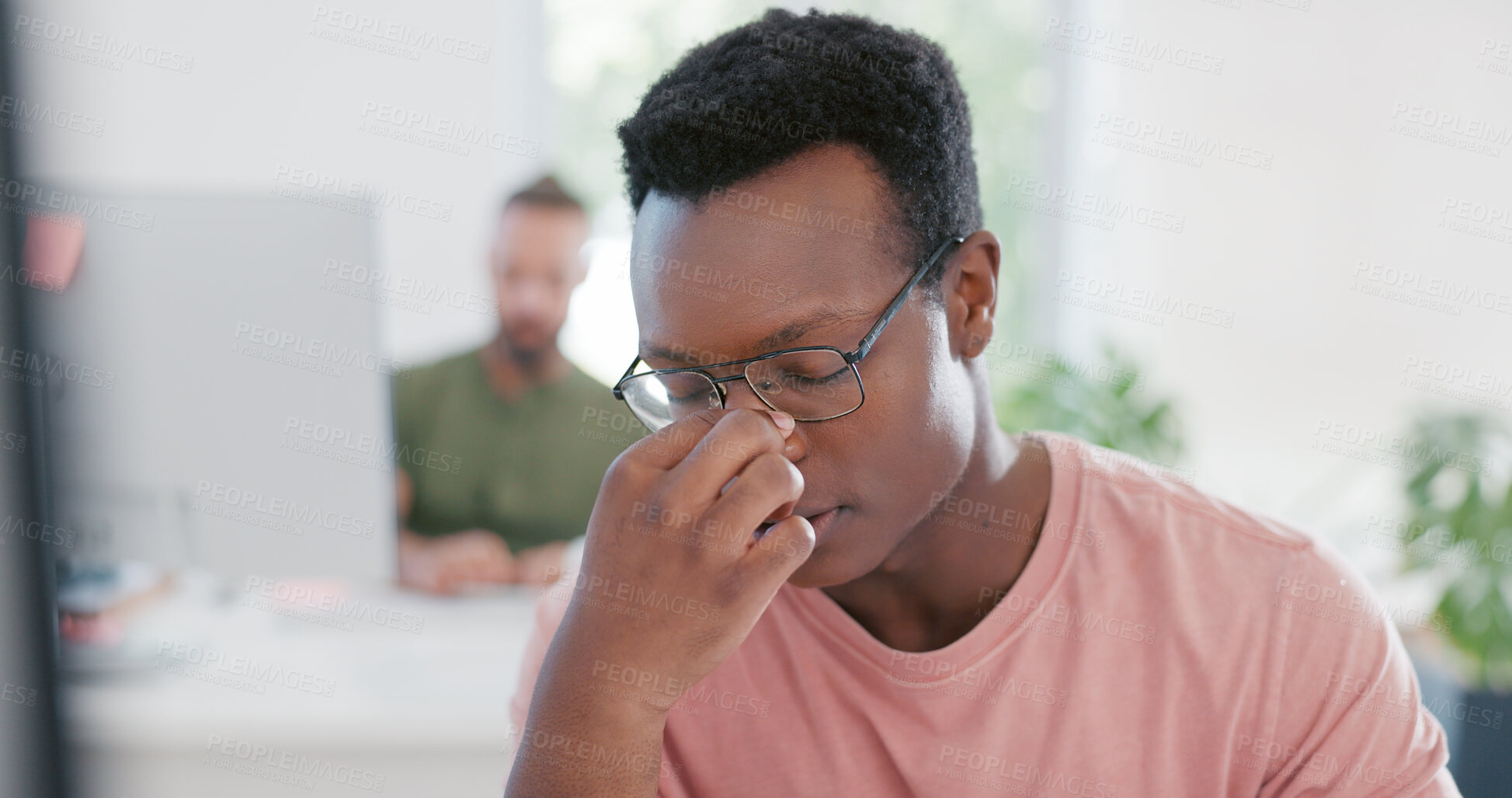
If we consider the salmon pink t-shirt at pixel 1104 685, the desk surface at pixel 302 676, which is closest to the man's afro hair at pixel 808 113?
the salmon pink t-shirt at pixel 1104 685

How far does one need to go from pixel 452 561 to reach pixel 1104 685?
2.09m

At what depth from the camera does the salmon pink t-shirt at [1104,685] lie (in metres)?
1.06

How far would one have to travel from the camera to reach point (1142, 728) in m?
1.11

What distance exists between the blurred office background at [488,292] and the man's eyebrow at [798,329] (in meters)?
0.52

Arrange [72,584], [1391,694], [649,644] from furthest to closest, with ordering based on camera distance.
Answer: [72,584], [1391,694], [649,644]

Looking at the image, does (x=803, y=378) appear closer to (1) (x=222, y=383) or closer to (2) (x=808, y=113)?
(2) (x=808, y=113)

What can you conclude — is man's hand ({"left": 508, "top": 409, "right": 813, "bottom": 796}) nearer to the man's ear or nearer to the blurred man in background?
the man's ear

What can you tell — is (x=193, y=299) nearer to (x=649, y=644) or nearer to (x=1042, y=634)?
(x=649, y=644)

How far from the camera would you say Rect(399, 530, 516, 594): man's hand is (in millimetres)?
2740

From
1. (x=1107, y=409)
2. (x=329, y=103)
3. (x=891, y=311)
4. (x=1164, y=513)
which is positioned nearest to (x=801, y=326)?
(x=891, y=311)

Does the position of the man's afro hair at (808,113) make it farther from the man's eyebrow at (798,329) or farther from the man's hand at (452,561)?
the man's hand at (452,561)

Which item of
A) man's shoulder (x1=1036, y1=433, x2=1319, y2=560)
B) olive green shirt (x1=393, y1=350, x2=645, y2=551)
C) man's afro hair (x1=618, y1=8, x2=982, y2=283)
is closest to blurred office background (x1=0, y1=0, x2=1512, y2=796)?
olive green shirt (x1=393, y1=350, x2=645, y2=551)

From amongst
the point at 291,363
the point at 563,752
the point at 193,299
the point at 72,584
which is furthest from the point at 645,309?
the point at 72,584

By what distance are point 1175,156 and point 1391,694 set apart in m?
2.81
